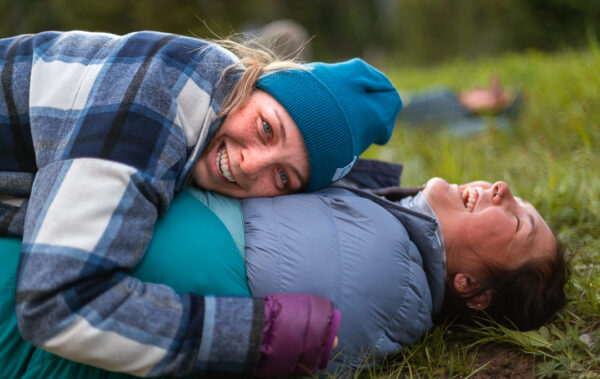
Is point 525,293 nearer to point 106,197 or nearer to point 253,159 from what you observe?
point 253,159

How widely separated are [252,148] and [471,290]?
105 cm

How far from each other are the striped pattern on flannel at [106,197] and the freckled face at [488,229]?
98 cm

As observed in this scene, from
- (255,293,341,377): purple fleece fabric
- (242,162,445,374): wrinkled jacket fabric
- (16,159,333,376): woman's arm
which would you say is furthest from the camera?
(242,162,445,374): wrinkled jacket fabric

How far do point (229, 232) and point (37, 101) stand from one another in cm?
75

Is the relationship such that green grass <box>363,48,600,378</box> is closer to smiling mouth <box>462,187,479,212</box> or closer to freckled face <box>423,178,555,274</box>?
freckled face <box>423,178,555,274</box>

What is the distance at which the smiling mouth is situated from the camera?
2.30 m

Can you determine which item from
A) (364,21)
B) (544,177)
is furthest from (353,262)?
(364,21)

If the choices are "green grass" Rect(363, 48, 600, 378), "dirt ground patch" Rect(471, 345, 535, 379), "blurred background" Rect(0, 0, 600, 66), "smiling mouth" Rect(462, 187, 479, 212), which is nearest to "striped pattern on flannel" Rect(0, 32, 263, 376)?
"green grass" Rect(363, 48, 600, 378)

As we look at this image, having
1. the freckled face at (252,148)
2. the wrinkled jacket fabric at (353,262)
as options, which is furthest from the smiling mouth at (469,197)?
the freckled face at (252,148)

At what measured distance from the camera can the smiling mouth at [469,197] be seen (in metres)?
2.30

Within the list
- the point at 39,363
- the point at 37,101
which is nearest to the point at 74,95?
the point at 37,101

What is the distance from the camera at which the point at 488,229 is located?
219 cm

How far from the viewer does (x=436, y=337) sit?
2189mm

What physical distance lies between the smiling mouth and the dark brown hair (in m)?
0.27
